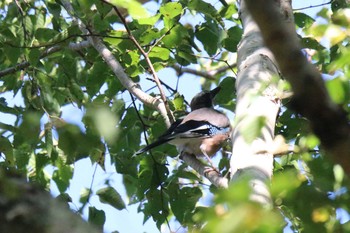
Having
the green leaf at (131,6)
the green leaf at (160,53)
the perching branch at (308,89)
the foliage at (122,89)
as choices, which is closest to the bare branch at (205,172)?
the foliage at (122,89)

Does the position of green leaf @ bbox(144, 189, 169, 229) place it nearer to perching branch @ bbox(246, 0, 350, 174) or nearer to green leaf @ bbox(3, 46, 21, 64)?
green leaf @ bbox(3, 46, 21, 64)

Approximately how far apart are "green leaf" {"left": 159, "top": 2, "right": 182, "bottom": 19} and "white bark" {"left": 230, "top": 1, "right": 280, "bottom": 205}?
1.23 feet

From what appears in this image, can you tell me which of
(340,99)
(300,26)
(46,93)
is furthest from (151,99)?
(340,99)

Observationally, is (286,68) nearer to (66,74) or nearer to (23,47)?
(23,47)

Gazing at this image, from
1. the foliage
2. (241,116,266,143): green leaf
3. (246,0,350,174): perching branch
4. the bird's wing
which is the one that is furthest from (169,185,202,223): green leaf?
(246,0,350,174): perching branch

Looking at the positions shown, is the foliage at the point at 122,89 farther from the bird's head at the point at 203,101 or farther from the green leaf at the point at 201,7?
the bird's head at the point at 203,101

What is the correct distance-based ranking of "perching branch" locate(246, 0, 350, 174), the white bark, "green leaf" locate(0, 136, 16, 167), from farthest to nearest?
"green leaf" locate(0, 136, 16, 167)
the white bark
"perching branch" locate(246, 0, 350, 174)

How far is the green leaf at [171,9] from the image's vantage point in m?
3.96

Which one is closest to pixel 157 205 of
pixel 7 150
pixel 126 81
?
pixel 126 81

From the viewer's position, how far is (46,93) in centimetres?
491

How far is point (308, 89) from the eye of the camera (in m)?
1.11

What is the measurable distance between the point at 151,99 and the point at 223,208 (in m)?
2.75

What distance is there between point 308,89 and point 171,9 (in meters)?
2.95

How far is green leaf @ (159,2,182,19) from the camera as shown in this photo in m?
3.96
